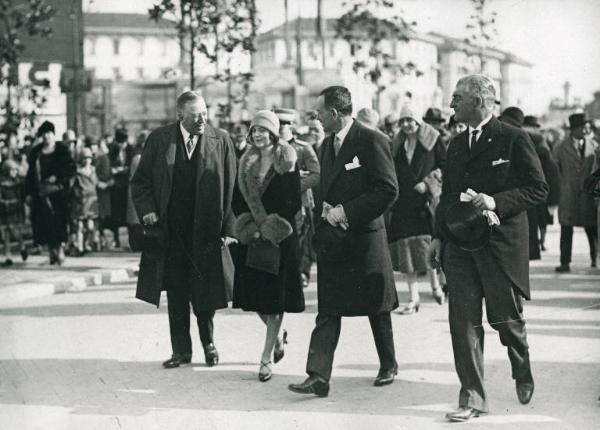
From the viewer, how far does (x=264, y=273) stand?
27.2 feet

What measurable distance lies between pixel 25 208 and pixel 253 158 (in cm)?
1057

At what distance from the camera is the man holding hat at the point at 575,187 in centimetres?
1452

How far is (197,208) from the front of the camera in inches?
336

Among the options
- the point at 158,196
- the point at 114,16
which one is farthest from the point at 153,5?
the point at 114,16

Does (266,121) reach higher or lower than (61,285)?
higher

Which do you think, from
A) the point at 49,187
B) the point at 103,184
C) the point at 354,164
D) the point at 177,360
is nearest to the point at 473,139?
the point at 354,164

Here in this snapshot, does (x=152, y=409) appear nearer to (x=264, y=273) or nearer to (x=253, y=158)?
(x=264, y=273)

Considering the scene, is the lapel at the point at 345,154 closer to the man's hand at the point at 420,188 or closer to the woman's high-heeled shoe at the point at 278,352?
the woman's high-heeled shoe at the point at 278,352

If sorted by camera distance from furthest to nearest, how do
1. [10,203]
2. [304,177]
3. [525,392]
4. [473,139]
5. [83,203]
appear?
[83,203] → [10,203] → [304,177] → [525,392] → [473,139]

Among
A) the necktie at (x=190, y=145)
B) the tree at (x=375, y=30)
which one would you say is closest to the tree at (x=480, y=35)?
the tree at (x=375, y=30)

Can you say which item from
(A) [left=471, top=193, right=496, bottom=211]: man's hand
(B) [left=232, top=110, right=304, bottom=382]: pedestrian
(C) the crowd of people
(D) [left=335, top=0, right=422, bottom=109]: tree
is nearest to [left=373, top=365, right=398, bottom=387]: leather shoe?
(C) the crowd of people

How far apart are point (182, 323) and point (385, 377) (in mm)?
1807

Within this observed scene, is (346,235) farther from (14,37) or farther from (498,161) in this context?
(14,37)

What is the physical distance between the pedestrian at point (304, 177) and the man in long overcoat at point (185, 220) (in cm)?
105
